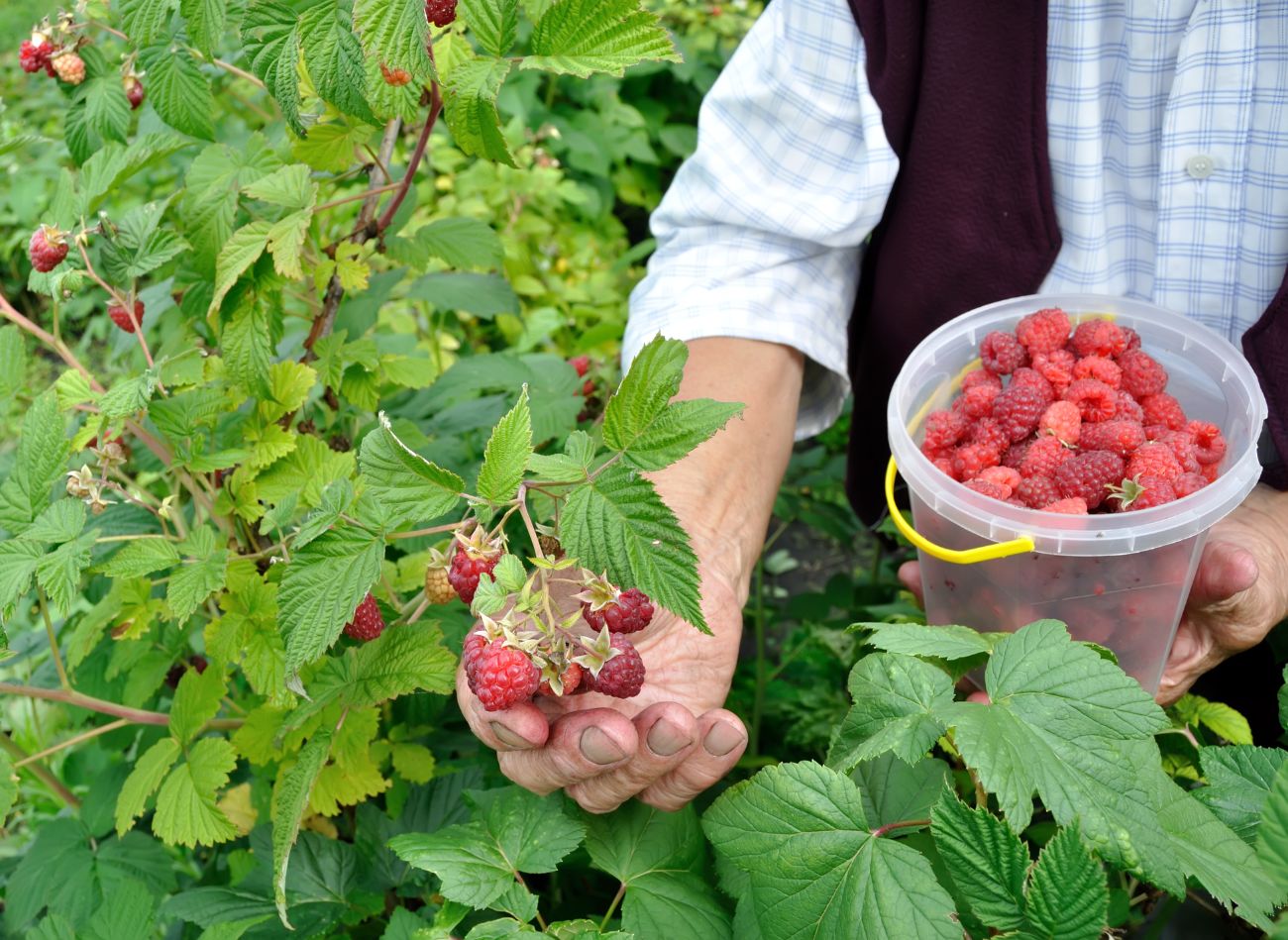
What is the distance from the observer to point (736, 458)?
1291 mm

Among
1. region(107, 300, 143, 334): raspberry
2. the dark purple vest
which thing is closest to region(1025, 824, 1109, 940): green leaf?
the dark purple vest

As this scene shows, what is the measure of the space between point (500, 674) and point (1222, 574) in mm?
752

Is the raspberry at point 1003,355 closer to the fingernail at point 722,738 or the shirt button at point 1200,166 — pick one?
the shirt button at point 1200,166

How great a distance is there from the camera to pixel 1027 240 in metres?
1.37

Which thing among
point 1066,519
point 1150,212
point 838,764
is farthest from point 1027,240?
point 838,764

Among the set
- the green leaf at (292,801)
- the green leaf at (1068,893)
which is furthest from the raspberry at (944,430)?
the green leaf at (292,801)

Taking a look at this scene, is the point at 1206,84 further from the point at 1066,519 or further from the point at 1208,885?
the point at 1208,885

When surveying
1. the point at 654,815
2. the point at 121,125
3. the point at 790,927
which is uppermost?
the point at 121,125

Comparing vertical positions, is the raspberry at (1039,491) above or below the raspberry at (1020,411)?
below

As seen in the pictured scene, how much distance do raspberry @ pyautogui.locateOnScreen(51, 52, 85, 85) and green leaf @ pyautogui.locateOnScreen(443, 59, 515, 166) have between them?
0.55 meters

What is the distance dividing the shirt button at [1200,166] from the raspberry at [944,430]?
0.40m

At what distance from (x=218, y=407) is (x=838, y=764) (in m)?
0.69

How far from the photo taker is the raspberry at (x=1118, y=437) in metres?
1.06

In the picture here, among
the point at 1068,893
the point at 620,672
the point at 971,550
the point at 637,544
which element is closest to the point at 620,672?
the point at 620,672
